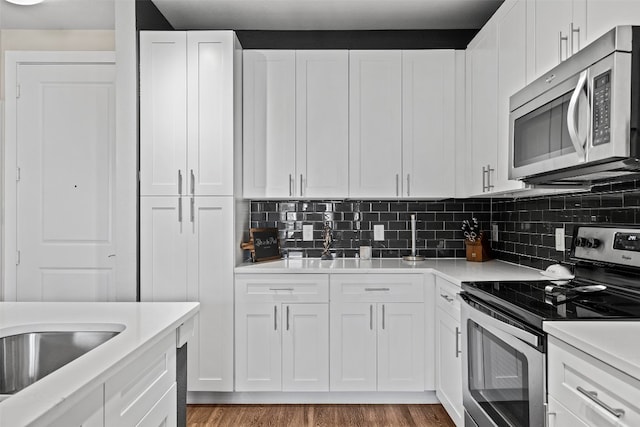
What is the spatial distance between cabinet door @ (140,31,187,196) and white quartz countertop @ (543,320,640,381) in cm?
239

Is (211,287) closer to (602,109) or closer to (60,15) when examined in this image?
(60,15)

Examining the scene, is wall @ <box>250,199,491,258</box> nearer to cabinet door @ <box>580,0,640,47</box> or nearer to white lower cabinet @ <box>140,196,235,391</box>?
white lower cabinet @ <box>140,196,235,391</box>

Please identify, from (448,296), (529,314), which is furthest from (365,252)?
(529,314)

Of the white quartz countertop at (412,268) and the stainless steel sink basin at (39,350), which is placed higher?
the white quartz countertop at (412,268)

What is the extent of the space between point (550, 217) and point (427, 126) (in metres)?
1.04

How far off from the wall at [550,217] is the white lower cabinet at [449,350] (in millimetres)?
601

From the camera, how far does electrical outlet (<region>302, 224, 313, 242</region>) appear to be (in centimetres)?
377

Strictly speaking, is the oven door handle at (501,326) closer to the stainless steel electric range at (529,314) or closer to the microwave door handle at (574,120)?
the stainless steel electric range at (529,314)

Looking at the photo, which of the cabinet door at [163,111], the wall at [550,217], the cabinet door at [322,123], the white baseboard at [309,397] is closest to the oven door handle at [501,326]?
the wall at [550,217]

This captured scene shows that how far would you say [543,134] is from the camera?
2012 mm

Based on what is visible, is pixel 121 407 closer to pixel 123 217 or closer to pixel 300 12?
pixel 123 217

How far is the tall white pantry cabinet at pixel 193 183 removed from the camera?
10.4 feet

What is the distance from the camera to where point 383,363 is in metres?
3.17

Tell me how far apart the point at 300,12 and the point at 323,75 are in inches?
17.6
